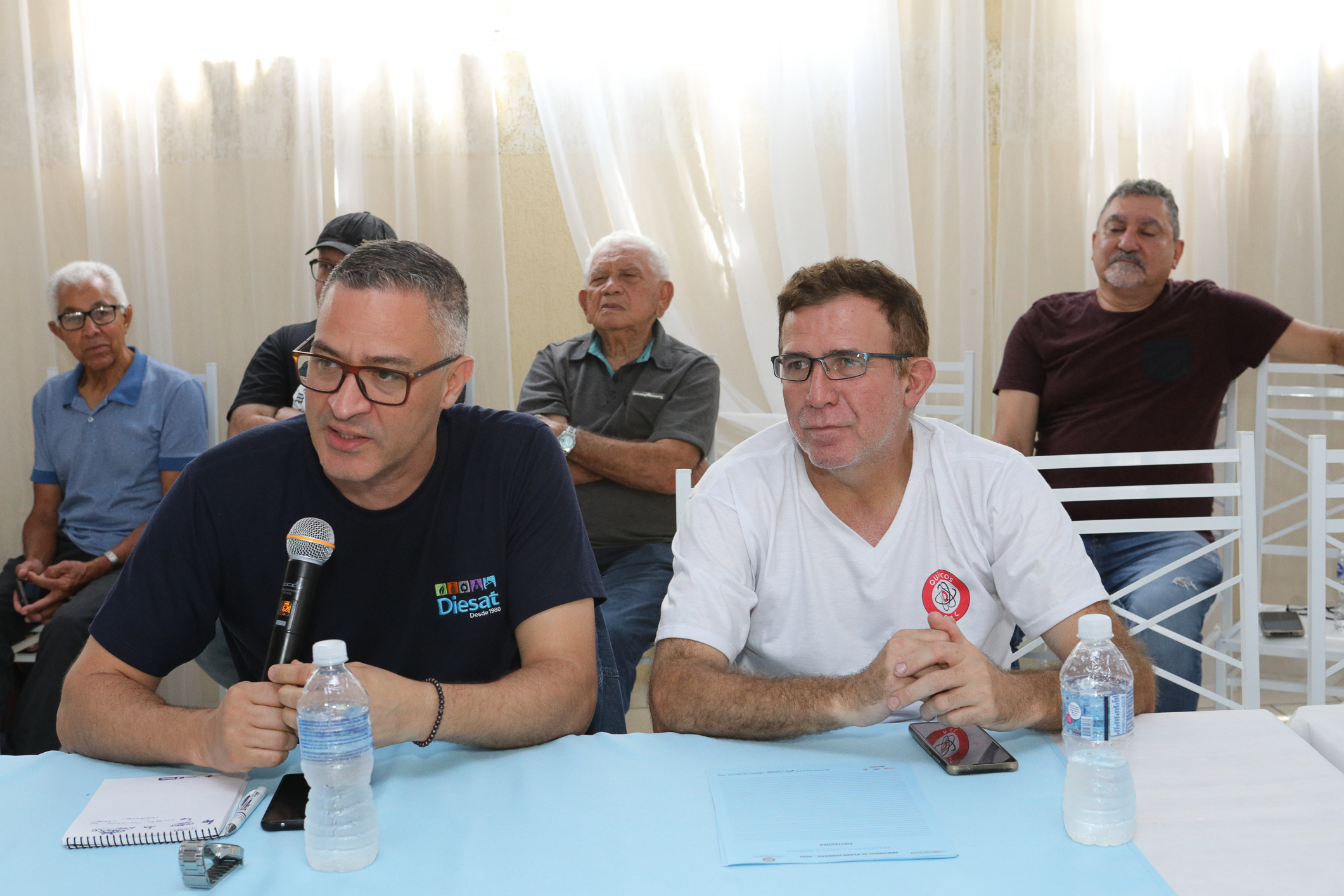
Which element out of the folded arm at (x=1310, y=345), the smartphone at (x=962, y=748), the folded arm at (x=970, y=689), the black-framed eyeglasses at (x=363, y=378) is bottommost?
the smartphone at (x=962, y=748)

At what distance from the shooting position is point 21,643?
9.71ft

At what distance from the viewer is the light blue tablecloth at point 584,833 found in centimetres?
102

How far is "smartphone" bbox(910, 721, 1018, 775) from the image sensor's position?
1.23 metres

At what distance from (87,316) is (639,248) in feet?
5.76

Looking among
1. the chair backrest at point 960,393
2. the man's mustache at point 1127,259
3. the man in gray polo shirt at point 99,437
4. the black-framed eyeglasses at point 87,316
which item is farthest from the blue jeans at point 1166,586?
the black-framed eyeglasses at point 87,316

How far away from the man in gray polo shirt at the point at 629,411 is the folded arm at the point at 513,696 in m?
1.12

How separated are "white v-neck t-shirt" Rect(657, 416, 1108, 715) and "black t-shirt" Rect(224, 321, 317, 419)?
202cm

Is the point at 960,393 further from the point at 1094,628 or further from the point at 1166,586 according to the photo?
the point at 1094,628

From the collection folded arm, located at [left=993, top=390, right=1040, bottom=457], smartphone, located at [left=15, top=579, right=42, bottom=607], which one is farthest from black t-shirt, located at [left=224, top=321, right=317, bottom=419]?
folded arm, located at [left=993, top=390, right=1040, bottom=457]

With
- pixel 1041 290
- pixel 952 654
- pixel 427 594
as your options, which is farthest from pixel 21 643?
pixel 1041 290

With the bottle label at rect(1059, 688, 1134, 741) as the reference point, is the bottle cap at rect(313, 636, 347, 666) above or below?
above

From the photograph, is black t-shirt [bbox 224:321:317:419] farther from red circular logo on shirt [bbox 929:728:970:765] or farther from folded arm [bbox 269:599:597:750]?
red circular logo on shirt [bbox 929:728:970:765]

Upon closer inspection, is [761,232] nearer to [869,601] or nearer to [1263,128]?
[1263,128]

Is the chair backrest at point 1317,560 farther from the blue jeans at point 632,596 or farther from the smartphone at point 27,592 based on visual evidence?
the smartphone at point 27,592
